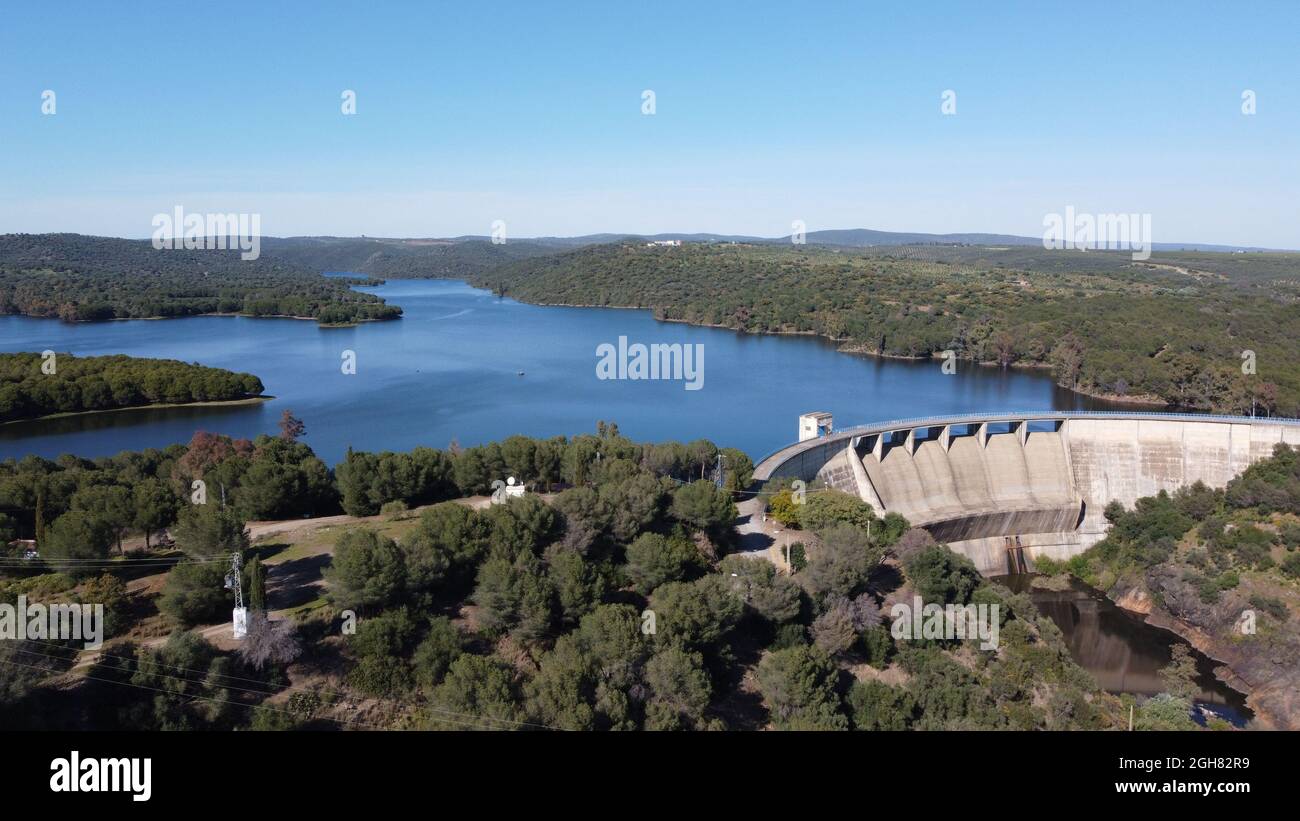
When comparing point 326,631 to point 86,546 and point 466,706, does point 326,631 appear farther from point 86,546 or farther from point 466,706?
point 86,546

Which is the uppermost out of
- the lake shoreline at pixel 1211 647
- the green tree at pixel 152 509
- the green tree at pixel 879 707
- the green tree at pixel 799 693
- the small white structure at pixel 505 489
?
the green tree at pixel 152 509

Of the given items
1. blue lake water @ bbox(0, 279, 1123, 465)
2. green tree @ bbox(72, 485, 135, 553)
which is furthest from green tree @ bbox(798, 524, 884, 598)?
blue lake water @ bbox(0, 279, 1123, 465)

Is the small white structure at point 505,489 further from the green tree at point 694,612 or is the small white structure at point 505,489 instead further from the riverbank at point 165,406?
the riverbank at point 165,406

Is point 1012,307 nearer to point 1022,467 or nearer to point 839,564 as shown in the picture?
point 1022,467

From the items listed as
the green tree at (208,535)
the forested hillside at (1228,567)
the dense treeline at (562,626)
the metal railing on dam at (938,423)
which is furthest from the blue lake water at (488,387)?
the green tree at (208,535)

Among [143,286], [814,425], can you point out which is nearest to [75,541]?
[814,425]
